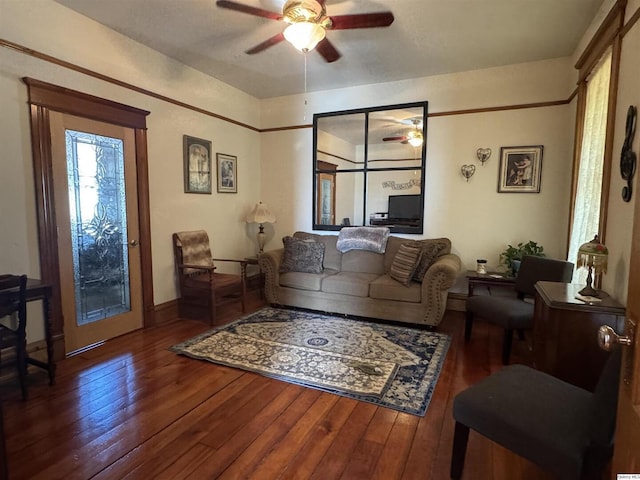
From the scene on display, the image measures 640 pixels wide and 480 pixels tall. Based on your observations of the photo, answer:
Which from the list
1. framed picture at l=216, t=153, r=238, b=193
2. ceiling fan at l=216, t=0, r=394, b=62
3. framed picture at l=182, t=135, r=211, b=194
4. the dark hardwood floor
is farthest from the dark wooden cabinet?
A: framed picture at l=216, t=153, r=238, b=193

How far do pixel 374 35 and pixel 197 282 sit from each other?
2999mm

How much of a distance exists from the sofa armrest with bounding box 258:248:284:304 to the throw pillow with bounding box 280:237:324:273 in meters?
0.09

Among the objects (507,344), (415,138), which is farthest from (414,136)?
(507,344)

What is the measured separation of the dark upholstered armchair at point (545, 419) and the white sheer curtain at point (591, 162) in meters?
1.60

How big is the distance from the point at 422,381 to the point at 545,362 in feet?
2.61

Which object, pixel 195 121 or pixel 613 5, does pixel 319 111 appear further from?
pixel 613 5

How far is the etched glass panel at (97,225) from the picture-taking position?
2963 millimetres

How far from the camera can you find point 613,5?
94.7 inches

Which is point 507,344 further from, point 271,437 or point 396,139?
point 396,139

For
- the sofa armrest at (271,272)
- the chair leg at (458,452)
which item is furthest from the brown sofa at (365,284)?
the chair leg at (458,452)

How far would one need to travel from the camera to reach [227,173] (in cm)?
463

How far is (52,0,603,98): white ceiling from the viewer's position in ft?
8.94

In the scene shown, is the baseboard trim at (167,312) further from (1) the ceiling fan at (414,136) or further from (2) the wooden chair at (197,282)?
(1) the ceiling fan at (414,136)

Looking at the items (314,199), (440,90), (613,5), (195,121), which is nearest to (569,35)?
(613,5)
